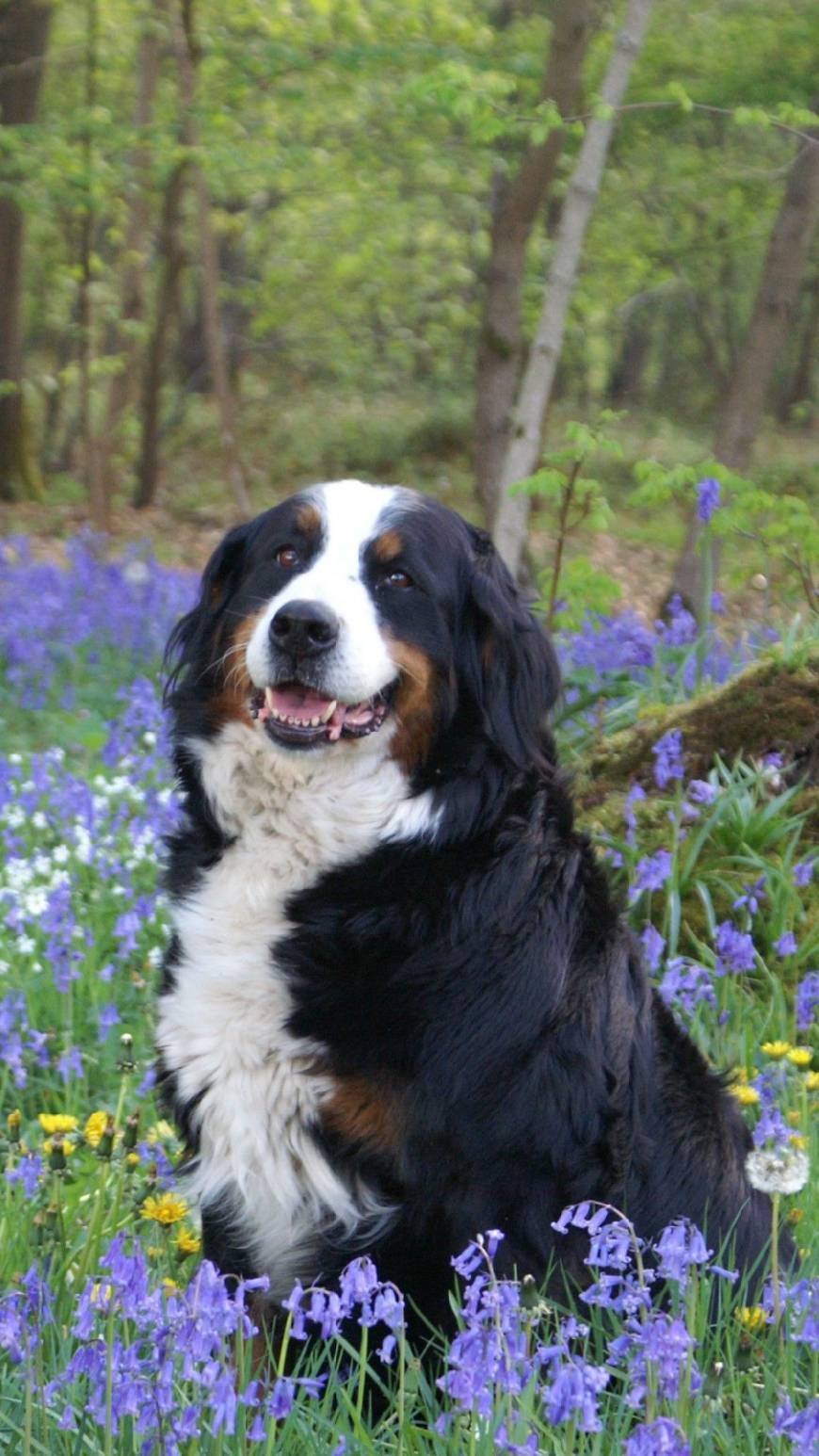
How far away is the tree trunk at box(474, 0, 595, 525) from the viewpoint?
10.1 meters

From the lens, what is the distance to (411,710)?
10.1 ft

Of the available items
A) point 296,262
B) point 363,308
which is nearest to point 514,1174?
point 296,262

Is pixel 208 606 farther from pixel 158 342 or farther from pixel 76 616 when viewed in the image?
pixel 158 342

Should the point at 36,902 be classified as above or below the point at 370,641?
below

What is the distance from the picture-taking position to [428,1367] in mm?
2721

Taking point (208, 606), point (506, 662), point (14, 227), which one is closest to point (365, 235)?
point (14, 227)

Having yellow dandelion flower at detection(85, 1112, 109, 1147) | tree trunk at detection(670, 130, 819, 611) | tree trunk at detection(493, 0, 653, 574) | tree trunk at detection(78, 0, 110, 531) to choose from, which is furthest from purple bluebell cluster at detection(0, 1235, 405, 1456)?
tree trunk at detection(78, 0, 110, 531)

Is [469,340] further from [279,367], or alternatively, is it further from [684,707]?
[684,707]

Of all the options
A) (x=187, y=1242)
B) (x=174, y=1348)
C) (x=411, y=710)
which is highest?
(x=411, y=710)

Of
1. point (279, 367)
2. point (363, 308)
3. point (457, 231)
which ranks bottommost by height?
point (279, 367)

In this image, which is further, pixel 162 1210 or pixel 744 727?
pixel 744 727

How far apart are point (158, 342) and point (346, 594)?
47.1ft

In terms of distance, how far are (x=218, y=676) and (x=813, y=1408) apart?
2.01 meters

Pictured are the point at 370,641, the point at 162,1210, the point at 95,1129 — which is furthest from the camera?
the point at 370,641
